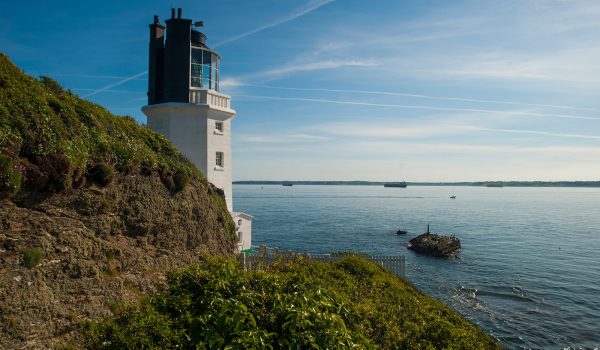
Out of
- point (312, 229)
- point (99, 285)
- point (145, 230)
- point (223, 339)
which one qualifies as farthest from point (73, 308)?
point (312, 229)

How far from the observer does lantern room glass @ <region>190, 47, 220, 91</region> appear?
21.9 m

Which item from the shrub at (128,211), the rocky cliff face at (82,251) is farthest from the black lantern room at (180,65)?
the shrub at (128,211)

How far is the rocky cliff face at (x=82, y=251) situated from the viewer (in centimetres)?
655

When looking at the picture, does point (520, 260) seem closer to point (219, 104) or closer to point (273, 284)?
point (219, 104)

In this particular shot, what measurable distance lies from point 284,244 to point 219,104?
2766 cm

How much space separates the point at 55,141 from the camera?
8.80m

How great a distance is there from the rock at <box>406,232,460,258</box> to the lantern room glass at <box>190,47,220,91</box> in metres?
31.0

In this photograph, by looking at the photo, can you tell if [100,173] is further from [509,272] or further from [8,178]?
[509,272]

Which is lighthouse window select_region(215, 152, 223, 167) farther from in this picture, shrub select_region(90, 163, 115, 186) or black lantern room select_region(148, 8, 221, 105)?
shrub select_region(90, 163, 115, 186)

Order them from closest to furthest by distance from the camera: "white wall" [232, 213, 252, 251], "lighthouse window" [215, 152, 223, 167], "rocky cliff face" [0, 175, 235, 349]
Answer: "rocky cliff face" [0, 175, 235, 349], "lighthouse window" [215, 152, 223, 167], "white wall" [232, 213, 252, 251]

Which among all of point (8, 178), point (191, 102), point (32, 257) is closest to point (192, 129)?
point (191, 102)

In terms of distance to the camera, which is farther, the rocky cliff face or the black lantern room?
the black lantern room

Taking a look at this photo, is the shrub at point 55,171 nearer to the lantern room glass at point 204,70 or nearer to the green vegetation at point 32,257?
the green vegetation at point 32,257

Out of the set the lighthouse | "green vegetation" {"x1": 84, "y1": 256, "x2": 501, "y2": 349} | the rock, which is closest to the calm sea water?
the rock
